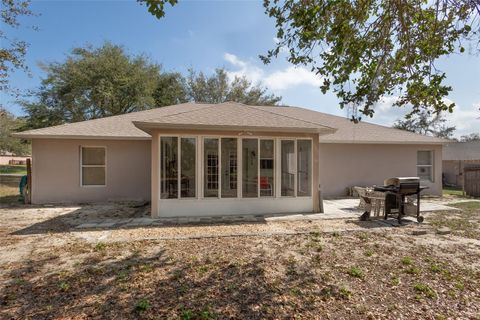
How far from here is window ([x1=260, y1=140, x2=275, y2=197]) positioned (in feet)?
27.3

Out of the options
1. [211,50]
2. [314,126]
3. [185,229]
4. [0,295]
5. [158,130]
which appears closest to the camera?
[0,295]

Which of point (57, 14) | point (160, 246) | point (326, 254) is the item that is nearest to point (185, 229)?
point (160, 246)

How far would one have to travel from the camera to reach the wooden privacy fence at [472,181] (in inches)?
508

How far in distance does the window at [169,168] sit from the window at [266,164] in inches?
108

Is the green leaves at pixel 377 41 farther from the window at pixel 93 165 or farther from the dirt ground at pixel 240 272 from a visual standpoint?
the window at pixel 93 165

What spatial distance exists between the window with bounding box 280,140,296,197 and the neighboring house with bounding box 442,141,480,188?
646 inches

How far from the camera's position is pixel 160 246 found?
218 inches

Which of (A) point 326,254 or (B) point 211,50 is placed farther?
(B) point 211,50

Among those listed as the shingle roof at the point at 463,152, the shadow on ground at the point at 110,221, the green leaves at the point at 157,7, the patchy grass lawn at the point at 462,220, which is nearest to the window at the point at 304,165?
the shadow on ground at the point at 110,221

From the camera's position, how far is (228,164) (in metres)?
8.07

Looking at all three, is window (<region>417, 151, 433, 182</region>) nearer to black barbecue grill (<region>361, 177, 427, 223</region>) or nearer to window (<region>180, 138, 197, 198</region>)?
black barbecue grill (<region>361, 177, 427, 223</region>)

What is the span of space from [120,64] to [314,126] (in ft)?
56.8

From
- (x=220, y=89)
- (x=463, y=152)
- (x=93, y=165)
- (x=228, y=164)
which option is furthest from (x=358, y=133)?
(x=463, y=152)

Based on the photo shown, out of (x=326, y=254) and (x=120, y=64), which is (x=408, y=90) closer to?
(x=326, y=254)
